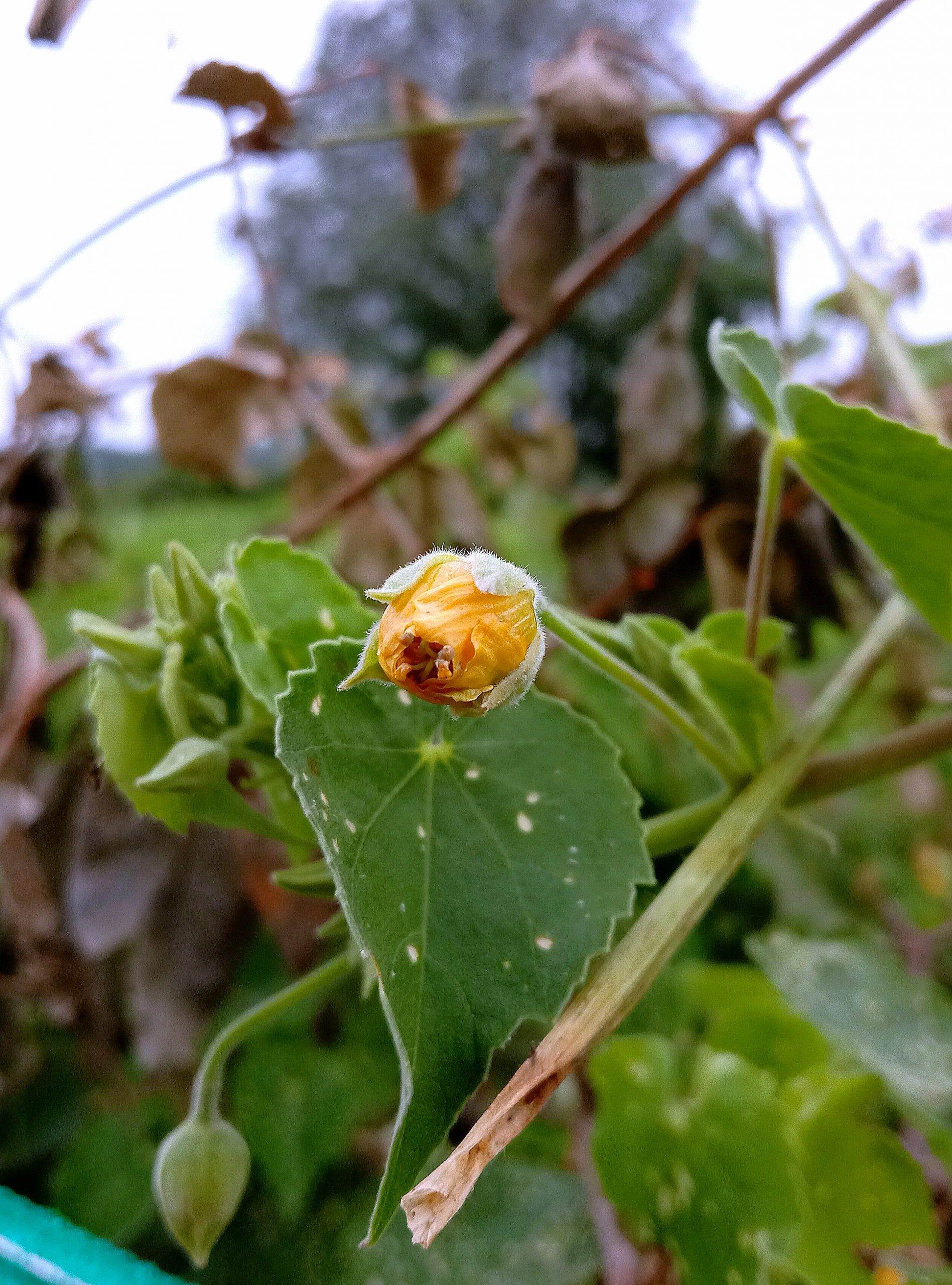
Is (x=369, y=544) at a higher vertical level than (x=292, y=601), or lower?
lower

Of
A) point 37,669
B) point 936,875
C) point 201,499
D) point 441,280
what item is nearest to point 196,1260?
point 37,669

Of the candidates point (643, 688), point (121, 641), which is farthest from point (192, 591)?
point (643, 688)

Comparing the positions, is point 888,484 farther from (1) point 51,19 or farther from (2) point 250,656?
(1) point 51,19

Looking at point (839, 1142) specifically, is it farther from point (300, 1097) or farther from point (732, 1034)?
point (300, 1097)

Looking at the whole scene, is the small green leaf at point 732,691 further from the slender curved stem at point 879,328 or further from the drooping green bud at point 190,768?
the slender curved stem at point 879,328

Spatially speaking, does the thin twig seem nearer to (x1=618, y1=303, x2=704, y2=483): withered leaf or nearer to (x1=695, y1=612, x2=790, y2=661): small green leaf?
(x1=618, y1=303, x2=704, y2=483): withered leaf

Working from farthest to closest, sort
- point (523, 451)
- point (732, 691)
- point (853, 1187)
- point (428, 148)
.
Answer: point (523, 451) < point (428, 148) < point (853, 1187) < point (732, 691)

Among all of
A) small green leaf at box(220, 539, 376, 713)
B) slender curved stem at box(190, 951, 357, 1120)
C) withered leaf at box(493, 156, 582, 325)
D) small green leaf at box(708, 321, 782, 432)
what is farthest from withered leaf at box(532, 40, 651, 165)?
slender curved stem at box(190, 951, 357, 1120)
